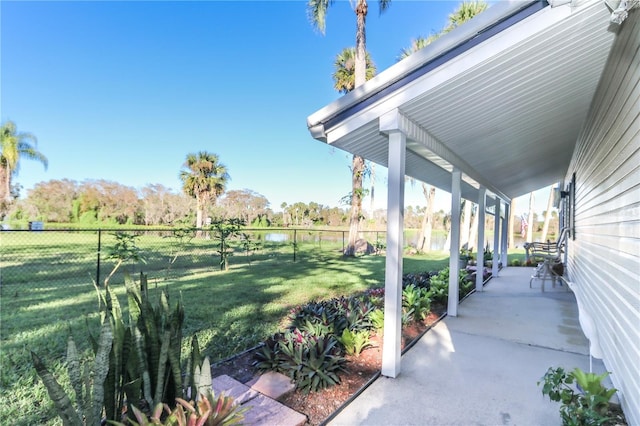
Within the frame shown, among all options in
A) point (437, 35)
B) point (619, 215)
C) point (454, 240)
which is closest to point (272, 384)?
point (619, 215)

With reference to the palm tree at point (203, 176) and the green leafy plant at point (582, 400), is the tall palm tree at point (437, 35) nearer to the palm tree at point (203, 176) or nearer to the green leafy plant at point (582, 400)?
the green leafy plant at point (582, 400)

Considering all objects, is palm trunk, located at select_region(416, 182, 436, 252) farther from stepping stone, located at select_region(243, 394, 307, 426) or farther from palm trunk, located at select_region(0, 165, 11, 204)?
palm trunk, located at select_region(0, 165, 11, 204)

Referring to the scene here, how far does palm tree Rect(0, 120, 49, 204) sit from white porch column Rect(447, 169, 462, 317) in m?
27.7

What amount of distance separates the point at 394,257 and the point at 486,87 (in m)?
1.69

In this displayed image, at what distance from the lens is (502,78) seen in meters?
2.62

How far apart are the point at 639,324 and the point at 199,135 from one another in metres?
29.4

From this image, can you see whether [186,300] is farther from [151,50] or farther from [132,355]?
[151,50]

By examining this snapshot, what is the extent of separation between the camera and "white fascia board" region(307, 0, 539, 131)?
2.11m

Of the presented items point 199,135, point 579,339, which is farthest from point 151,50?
point 579,339

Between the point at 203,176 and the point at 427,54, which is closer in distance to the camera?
the point at 427,54

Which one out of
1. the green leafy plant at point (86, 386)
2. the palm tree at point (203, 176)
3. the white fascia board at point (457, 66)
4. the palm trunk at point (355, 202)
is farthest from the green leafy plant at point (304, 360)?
the palm tree at point (203, 176)

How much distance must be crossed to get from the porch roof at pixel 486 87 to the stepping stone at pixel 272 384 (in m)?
2.26

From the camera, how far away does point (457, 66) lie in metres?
2.41

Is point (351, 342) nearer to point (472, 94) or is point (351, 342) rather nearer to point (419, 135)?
point (419, 135)
